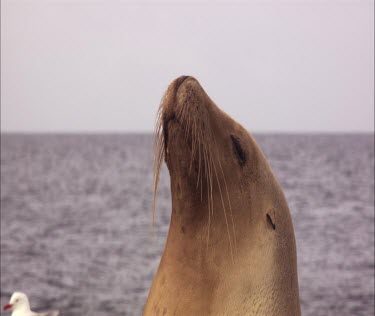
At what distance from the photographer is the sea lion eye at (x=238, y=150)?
9.96 feet

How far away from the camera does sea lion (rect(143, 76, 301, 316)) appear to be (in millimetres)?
2867

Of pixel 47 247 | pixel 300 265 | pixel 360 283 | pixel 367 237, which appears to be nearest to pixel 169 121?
pixel 360 283

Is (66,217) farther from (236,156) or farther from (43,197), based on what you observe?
(236,156)

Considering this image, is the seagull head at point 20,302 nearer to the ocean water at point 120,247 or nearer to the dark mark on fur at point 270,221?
the ocean water at point 120,247

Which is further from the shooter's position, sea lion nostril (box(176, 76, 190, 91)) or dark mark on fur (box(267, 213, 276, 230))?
dark mark on fur (box(267, 213, 276, 230))

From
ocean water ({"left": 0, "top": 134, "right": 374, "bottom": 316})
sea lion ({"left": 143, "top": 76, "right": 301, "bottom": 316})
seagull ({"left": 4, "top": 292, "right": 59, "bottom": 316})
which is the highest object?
sea lion ({"left": 143, "top": 76, "right": 301, "bottom": 316})

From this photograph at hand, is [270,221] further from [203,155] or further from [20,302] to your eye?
[20,302]

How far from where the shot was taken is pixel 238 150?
3043 millimetres

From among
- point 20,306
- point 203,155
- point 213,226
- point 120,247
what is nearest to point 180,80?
point 203,155

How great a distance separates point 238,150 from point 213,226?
0.34 metres

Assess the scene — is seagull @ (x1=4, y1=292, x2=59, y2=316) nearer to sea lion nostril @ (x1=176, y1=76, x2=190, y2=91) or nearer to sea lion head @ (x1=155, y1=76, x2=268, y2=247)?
sea lion head @ (x1=155, y1=76, x2=268, y2=247)

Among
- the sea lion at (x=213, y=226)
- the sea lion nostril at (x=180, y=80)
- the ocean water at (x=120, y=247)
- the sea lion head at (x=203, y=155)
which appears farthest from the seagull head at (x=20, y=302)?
the sea lion nostril at (x=180, y=80)

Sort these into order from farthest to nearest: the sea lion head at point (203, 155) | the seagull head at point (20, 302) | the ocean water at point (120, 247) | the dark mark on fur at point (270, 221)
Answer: the ocean water at point (120, 247)
the seagull head at point (20, 302)
the dark mark on fur at point (270, 221)
the sea lion head at point (203, 155)

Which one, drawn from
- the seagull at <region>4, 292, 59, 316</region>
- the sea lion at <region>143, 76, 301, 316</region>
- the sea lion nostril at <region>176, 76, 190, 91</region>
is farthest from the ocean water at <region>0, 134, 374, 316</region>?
the sea lion nostril at <region>176, 76, 190, 91</region>
